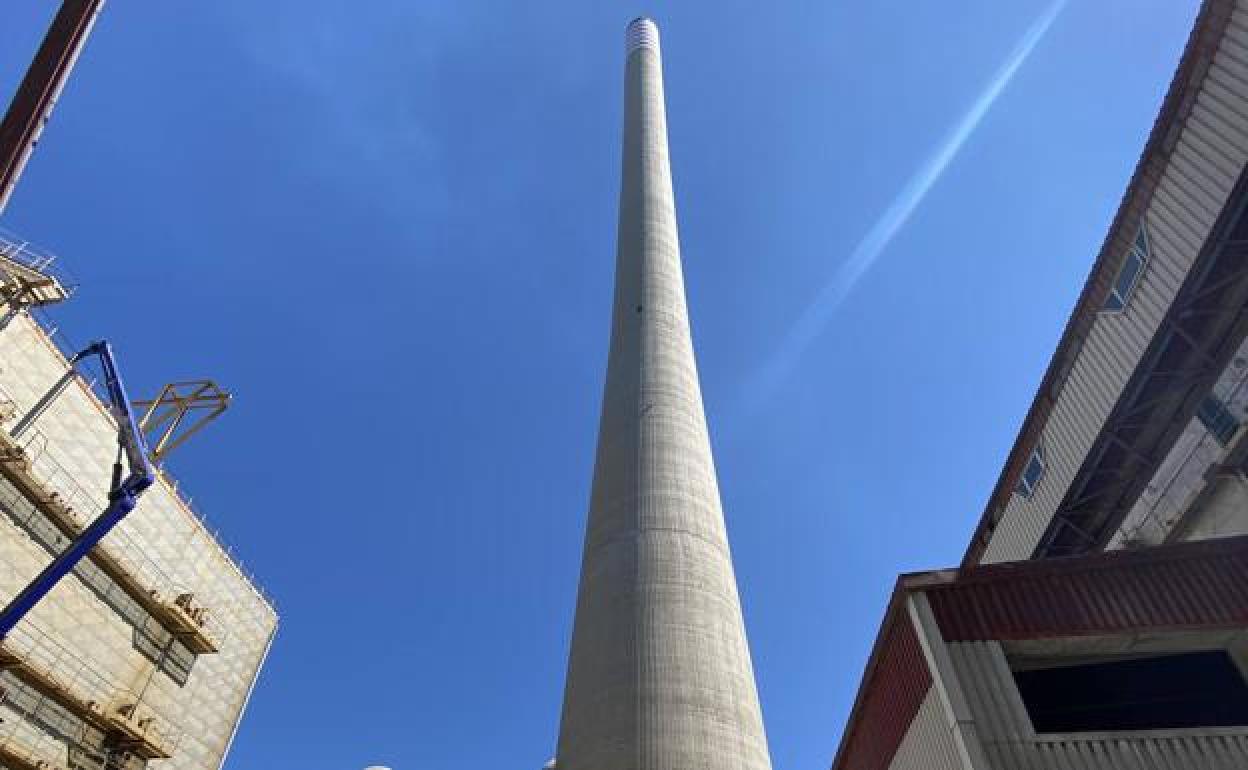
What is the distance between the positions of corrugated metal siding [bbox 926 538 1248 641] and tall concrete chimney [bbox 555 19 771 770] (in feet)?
18.0

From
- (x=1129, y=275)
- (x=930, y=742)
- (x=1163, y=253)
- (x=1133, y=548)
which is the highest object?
(x=1129, y=275)

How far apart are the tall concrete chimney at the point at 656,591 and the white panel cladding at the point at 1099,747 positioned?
5573mm

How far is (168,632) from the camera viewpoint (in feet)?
86.7

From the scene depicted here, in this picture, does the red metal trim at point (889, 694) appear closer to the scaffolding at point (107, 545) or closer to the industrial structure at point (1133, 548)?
the industrial structure at point (1133, 548)

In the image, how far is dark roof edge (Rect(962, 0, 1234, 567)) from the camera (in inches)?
483

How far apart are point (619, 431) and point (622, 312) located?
5.75m

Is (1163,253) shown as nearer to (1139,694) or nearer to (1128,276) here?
(1128,276)

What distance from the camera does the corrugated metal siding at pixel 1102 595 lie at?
9.74m

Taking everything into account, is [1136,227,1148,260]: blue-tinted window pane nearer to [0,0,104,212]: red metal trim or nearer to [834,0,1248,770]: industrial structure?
[834,0,1248,770]: industrial structure

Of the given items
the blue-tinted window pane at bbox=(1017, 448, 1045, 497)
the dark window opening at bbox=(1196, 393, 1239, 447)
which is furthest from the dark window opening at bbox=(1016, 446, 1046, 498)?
the dark window opening at bbox=(1196, 393, 1239, 447)

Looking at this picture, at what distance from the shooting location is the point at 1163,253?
13461mm

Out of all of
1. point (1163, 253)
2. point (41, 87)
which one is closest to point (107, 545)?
point (41, 87)

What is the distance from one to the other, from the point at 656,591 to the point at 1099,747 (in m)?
8.45

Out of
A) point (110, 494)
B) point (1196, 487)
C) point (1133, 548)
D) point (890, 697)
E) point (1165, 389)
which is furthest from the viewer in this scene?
point (110, 494)
